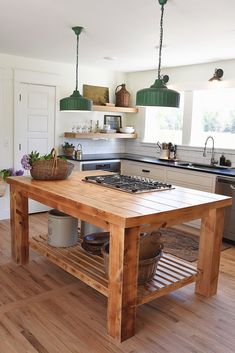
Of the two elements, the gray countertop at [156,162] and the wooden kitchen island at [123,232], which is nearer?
the wooden kitchen island at [123,232]

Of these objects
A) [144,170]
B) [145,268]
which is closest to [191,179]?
[144,170]

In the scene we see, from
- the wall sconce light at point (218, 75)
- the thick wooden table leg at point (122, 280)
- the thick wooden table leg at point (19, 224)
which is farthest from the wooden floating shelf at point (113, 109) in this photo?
the thick wooden table leg at point (122, 280)

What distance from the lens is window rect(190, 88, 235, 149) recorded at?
16.2 feet

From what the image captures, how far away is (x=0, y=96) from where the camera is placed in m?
4.80

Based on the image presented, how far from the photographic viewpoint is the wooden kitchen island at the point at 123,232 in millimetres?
2223

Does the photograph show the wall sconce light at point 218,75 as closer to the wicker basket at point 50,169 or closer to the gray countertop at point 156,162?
the gray countertop at point 156,162

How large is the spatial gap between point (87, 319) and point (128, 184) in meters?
1.17

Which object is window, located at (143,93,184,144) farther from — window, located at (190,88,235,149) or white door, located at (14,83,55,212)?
white door, located at (14,83,55,212)

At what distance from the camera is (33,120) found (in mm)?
5152

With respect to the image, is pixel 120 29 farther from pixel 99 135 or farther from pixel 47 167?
pixel 99 135

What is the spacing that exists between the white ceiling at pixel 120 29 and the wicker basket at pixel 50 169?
4.02 ft

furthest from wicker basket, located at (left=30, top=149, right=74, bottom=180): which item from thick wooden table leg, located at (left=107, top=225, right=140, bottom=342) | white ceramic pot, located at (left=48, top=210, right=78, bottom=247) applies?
thick wooden table leg, located at (left=107, top=225, right=140, bottom=342)

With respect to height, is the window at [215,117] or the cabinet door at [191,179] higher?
the window at [215,117]

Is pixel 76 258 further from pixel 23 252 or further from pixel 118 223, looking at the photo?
pixel 118 223
